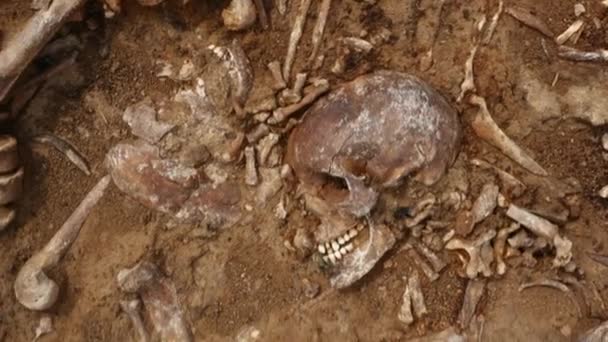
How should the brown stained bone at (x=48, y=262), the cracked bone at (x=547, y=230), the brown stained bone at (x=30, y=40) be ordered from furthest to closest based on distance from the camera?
the cracked bone at (x=547, y=230) < the brown stained bone at (x=48, y=262) < the brown stained bone at (x=30, y=40)

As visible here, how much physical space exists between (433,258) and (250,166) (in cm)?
71

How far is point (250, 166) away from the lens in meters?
2.71

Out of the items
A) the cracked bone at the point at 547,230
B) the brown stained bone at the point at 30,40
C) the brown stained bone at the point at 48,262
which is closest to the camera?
the brown stained bone at the point at 30,40

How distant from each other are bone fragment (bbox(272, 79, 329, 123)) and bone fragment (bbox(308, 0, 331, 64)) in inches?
4.1

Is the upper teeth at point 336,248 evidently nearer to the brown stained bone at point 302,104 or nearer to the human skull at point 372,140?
the human skull at point 372,140

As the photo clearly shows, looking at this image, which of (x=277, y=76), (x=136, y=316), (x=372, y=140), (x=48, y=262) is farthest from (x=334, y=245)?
(x=48, y=262)

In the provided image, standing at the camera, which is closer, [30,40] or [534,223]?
[30,40]

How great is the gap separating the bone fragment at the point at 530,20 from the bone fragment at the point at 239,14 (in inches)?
34.7

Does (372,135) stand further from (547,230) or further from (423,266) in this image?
(547,230)

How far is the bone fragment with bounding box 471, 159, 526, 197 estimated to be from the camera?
2.73 m

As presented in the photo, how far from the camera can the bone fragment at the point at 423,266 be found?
2770 mm

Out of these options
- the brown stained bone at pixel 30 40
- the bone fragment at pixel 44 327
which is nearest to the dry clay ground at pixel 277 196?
the bone fragment at pixel 44 327

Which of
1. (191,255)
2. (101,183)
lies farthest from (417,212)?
(101,183)

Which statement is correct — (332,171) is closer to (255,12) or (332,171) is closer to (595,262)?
(255,12)
